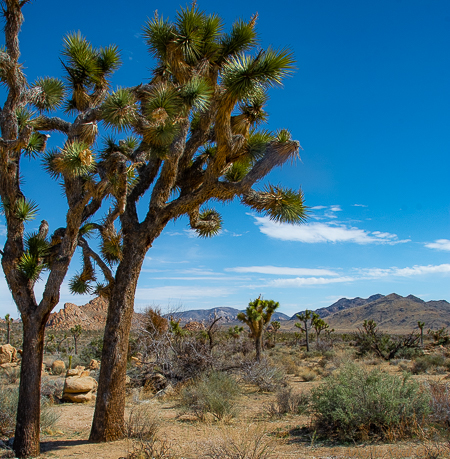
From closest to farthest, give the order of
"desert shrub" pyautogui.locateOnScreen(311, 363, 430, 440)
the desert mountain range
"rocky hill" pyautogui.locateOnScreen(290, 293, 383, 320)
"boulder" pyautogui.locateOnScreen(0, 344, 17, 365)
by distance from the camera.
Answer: "desert shrub" pyautogui.locateOnScreen(311, 363, 430, 440) → "boulder" pyautogui.locateOnScreen(0, 344, 17, 365) → the desert mountain range → "rocky hill" pyautogui.locateOnScreen(290, 293, 383, 320)

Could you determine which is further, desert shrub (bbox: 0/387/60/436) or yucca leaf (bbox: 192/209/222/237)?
yucca leaf (bbox: 192/209/222/237)

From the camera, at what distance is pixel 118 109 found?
6.70 meters

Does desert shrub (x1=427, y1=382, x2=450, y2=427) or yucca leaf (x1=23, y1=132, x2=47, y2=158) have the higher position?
yucca leaf (x1=23, y1=132, x2=47, y2=158)

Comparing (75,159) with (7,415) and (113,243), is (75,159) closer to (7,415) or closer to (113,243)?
(113,243)

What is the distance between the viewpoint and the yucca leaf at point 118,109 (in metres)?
6.69

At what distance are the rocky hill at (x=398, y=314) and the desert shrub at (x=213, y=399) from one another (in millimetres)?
79027

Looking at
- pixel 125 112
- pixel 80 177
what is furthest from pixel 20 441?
pixel 125 112

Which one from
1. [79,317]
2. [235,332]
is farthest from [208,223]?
[79,317]

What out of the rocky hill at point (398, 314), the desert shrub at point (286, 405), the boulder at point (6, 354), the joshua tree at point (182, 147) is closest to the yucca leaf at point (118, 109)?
the joshua tree at point (182, 147)

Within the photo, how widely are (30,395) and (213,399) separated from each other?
13.2 feet

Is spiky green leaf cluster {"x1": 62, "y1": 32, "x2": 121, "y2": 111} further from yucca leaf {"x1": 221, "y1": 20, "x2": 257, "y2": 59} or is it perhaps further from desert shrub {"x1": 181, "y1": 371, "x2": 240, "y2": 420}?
A: desert shrub {"x1": 181, "y1": 371, "x2": 240, "y2": 420}

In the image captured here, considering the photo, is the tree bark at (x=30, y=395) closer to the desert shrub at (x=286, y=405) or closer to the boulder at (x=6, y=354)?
the desert shrub at (x=286, y=405)

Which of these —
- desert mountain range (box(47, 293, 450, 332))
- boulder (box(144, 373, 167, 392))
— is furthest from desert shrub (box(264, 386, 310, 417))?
desert mountain range (box(47, 293, 450, 332))

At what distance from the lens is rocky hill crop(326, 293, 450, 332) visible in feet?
279
